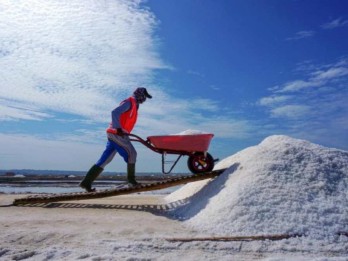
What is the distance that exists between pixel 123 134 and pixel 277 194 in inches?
120

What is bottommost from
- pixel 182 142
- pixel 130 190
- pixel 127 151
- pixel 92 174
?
pixel 130 190

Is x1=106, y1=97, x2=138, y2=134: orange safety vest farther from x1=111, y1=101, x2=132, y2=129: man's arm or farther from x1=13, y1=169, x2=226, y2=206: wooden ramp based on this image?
x1=13, y1=169, x2=226, y2=206: wooden ramp

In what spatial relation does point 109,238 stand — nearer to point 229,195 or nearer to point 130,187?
point 229,195

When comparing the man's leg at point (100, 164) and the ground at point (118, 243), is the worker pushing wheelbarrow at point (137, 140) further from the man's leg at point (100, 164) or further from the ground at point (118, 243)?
the ground at point (118, 243)

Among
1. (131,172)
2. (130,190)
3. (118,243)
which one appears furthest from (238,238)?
(131,172)

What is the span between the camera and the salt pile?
4.76m

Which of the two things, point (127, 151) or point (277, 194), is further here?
point (127, 151)

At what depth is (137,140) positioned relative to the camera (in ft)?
23.8

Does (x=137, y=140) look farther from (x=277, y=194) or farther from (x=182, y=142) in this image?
(x=277, y=194)

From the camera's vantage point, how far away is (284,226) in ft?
15.3

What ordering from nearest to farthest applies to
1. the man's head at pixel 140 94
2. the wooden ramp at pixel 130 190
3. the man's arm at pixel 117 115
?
1. the wooden ramp at pixel 130 190
2. the man's arm at pixel 117 115
3. the man's head at pixel 140 94

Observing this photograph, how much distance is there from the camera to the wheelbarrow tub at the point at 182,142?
723 cm

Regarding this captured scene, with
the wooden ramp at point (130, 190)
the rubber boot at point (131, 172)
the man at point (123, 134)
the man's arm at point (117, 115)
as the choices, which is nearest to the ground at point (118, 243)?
the wooden ramp at point (130, 190)

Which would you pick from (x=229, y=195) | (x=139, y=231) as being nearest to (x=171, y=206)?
(x=229, y=195)
